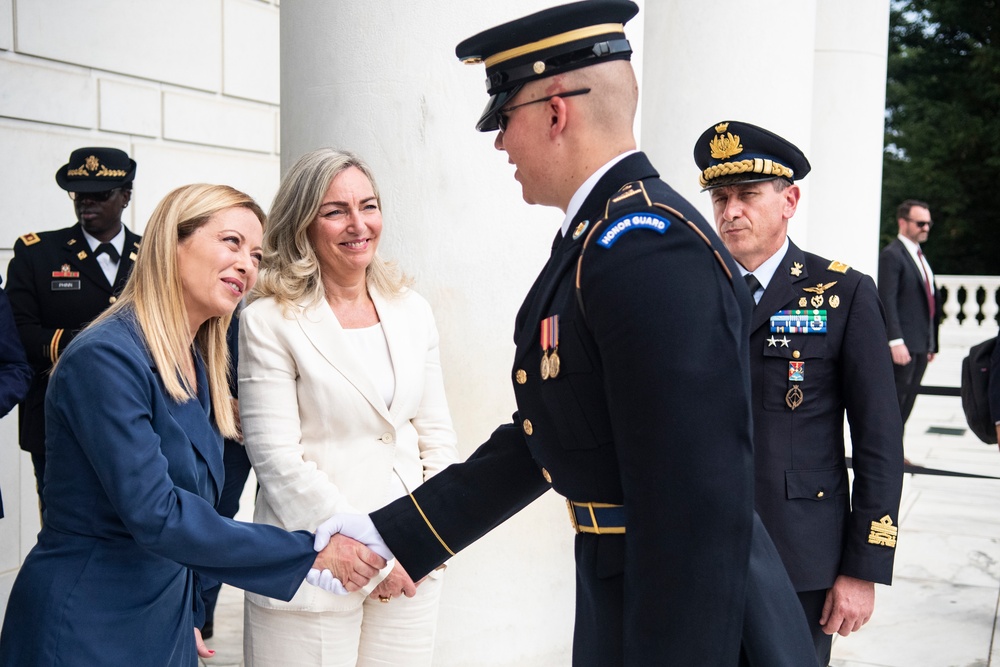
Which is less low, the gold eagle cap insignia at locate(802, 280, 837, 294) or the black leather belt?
the gold eagle cap insignia at locate(802, 280, 837, 294)

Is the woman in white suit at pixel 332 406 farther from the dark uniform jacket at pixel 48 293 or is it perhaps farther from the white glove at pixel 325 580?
the dark uniform jacket at pixel 48 293

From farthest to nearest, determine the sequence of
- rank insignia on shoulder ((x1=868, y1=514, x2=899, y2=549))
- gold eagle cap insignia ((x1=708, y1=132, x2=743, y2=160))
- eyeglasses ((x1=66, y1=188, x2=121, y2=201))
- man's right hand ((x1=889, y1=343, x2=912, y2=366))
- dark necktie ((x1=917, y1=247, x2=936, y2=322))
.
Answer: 1. dark necktie ((x1=917, y1=247, x2=936, y2=322))
2. man's right hand ((x1=889, y1=343, x2=912, y2=366))
3. eyeglasses ((x1=66, y1=188, x2=121, y2=201))
4. gold eagle cap insignia ((x1=708, y1=132, x2=743, y2=160))
5. rank insignia on shoulder ((x1=868, y1=514, x2=899, y2=549))

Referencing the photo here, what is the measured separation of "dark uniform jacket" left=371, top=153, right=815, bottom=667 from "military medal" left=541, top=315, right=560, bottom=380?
1cm

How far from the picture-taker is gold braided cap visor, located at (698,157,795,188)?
2.95 m

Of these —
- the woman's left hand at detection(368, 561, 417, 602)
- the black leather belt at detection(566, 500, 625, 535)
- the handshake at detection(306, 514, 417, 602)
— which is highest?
the black leather belt at detection(566, 500, 625, 535)

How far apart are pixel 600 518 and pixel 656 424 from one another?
0.32m

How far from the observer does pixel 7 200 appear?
5.29 m

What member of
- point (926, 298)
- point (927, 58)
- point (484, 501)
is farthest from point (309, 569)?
point (927, 58)

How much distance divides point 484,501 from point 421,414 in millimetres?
846

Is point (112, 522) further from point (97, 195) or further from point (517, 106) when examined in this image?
point (97, 195)

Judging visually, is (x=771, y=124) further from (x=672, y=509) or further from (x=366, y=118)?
(x=672, y=509)

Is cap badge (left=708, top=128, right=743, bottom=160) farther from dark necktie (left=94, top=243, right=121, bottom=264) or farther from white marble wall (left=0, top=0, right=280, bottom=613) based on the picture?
white marble wall (left=0, top=0, right=280, bottom=613)

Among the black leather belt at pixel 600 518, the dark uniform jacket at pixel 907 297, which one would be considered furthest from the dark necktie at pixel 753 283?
the dark uniform jacket at pixel 907 297

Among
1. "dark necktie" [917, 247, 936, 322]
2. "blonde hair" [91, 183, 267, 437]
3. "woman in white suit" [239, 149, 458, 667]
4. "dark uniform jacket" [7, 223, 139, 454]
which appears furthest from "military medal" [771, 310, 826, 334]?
"dark necktie" [917, 247, 936, 322]
